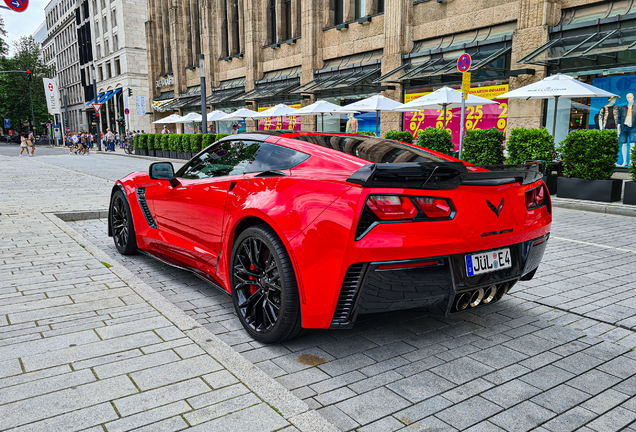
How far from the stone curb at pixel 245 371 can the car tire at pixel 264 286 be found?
0.34 meters

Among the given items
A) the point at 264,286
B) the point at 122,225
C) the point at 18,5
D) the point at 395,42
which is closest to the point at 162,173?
the point at 122,225

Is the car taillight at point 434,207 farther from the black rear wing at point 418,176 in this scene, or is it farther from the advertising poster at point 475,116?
the advertising poster at point 475,116

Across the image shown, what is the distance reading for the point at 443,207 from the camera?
115 inches

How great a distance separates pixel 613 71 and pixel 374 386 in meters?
15.1

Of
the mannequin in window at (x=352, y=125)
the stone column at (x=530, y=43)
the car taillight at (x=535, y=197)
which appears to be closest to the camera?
the car taillight at (x=535, y=197)

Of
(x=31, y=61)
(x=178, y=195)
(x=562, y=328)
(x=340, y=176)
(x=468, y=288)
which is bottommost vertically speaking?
(x=562, y=328)

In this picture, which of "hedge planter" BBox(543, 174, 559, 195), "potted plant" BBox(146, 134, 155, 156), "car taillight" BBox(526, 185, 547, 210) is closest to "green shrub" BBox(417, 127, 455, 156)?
"hedge planter" BBox(543, 174, 559, 195)

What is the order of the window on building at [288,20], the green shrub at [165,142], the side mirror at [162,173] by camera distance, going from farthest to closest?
the window on building at [288,20] < the green shrub at [165,142] < the side mirror at [162,173]

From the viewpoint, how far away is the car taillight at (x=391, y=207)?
9.16ft

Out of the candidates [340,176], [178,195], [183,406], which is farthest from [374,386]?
[178,195]

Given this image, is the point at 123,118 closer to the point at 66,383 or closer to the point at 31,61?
the point at 31,61

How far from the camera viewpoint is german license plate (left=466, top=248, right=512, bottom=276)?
9.92ft

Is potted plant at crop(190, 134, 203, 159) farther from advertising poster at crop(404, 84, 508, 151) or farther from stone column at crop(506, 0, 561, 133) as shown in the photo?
stone column at crop(506, 0, 561, 133)

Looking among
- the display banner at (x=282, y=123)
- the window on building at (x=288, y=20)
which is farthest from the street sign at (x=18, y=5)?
the window on building at (x=288, y=20)
